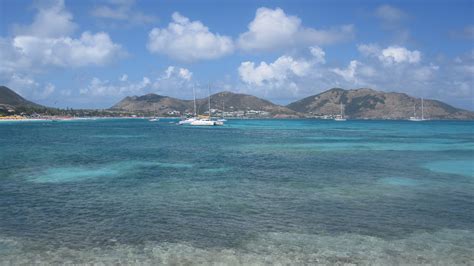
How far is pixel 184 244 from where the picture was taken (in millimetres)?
15211

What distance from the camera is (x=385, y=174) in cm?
3241

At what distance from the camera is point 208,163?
129 ft

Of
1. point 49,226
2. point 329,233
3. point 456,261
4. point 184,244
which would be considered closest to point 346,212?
point 329,233

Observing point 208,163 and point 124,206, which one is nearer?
point 124,206

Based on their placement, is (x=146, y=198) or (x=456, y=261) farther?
(x=146, y=198)

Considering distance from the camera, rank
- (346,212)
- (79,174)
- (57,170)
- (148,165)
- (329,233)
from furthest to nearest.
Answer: (148,165) → (57,170) → (79,174) → (346,212) → (329,233)

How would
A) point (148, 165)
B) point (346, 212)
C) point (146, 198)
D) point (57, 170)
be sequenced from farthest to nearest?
point (148, 165) → point (57, 170) → point (146, 198) → point (346, 212)

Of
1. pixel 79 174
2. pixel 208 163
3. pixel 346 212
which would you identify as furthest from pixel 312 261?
pixel 208 163

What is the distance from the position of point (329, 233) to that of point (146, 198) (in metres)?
10.9

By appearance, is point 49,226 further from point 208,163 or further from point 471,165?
point 471,165

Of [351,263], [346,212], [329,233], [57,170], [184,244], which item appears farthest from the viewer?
[57,170]

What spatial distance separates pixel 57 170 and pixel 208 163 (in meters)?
13.5

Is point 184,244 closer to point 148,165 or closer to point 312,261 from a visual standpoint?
point 312,261

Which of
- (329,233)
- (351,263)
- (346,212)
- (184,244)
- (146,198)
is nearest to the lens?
(351,263)
